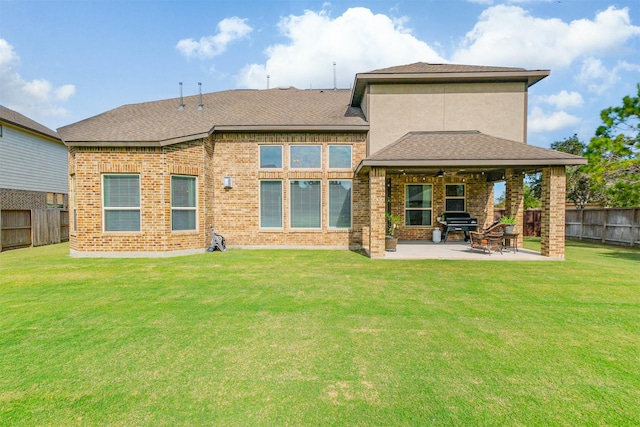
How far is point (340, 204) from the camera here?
11078 mm

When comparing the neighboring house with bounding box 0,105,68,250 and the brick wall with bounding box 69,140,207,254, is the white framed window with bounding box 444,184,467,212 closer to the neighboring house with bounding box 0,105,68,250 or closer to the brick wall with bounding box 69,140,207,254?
the brick wall with bounding box 69,140,207,254

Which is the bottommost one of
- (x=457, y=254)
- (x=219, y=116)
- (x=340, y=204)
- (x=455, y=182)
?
(x=457, y=254)

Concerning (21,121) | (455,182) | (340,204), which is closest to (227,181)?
(340,204)

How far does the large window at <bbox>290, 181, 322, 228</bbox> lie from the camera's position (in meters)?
11.1

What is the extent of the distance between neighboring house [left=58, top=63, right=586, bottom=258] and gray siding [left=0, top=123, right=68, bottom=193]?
482 centimetres

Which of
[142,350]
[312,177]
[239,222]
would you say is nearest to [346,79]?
[312,177]

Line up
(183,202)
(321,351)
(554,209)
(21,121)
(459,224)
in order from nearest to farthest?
1. (321,351)
2. (554,209)
3. (183,202)
4. (459,224)
5. (21,121)

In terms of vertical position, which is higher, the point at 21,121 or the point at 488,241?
the point at 21,121

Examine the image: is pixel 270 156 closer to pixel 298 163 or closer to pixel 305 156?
pixel 298 163

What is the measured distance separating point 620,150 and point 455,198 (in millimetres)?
5719

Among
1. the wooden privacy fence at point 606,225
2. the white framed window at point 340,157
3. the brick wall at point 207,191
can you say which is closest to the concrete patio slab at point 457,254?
the brick wall at point 207,191

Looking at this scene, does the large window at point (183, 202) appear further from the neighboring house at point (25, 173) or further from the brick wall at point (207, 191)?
the neighboring house at point (25, 173)

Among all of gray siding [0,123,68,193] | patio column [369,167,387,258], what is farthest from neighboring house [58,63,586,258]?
gray siding [0,123,68,193]

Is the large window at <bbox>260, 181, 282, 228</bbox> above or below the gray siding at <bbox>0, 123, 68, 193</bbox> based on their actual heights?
below
